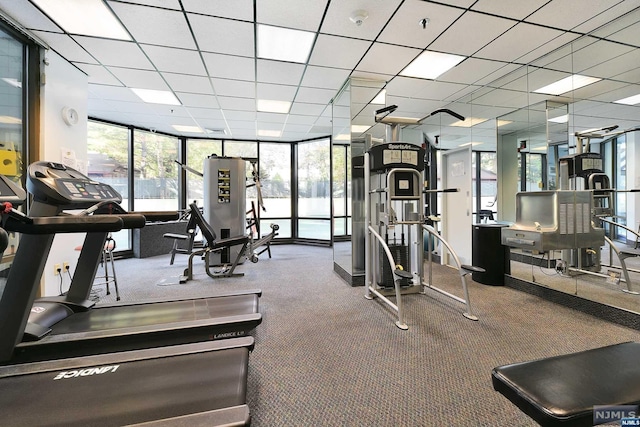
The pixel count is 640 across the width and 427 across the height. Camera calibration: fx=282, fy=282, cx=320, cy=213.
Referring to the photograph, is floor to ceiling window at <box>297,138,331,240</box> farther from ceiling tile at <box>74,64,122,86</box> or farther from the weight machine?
ceiling tile at <box>74,64,122,86</box>

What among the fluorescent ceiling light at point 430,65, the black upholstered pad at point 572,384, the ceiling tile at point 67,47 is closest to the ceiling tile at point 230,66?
the ceiling tile at point 67,47

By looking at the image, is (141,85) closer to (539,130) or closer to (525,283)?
(539,130)

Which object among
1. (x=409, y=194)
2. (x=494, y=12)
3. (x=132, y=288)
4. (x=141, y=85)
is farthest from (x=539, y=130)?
(x=132, y=288)

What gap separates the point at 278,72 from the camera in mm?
3865

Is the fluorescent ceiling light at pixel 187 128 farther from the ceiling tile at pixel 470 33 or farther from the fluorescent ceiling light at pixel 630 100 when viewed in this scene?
the fluorescent ceiling light at pixel 630 100

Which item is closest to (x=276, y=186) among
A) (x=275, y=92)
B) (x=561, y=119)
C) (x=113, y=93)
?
(x=275, y=92)

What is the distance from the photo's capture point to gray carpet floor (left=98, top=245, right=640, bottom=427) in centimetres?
160

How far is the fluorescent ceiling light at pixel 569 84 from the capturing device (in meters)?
3.31

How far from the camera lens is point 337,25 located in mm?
2852

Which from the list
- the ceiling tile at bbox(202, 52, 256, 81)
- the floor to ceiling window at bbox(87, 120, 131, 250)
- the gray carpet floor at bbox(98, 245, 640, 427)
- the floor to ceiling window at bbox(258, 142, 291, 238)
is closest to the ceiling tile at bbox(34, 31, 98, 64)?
the ceiling tile at bbox(202, 52, 256, 81)

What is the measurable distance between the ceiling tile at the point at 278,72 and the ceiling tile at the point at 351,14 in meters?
0.87

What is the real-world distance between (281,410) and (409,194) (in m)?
2.45

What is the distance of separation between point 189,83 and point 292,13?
226 centimetres

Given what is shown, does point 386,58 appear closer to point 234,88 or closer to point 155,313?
point 234,88
